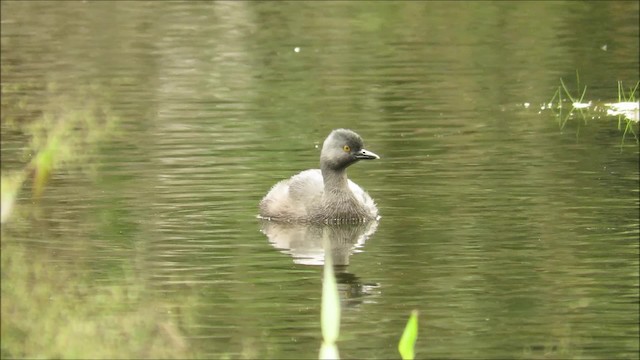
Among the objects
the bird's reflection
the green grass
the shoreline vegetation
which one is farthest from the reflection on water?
the shoreline vegetation

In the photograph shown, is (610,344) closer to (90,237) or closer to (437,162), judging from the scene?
(90,237)

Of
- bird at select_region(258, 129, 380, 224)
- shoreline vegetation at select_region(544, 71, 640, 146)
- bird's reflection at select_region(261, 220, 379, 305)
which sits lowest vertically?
bird's reflection at select_region(261, 220, 379, 305)

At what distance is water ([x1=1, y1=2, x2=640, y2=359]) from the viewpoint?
9938mm

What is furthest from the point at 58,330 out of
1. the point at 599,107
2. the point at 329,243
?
the point at 599,107

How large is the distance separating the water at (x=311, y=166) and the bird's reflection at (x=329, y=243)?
4 cm

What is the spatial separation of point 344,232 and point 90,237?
7.39 ft

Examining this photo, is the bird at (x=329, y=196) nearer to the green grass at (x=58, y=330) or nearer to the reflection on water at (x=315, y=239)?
the reflection on water at (x=315, y=239)

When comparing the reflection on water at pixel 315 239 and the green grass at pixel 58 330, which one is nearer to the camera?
the green grass at pixel 58 330

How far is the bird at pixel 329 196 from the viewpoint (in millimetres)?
14555

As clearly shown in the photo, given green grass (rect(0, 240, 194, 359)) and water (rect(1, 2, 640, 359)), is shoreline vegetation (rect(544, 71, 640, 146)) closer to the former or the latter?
water (rect(1, 2, 640, 359))

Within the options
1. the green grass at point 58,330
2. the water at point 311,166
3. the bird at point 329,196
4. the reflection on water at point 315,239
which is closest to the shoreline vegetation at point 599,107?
the water at point 311,166

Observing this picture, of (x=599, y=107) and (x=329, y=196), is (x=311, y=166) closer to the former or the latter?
(x=329, y=196)

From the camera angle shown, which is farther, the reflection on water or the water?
the reflection on water

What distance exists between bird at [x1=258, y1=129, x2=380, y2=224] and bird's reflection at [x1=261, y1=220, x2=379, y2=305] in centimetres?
9
